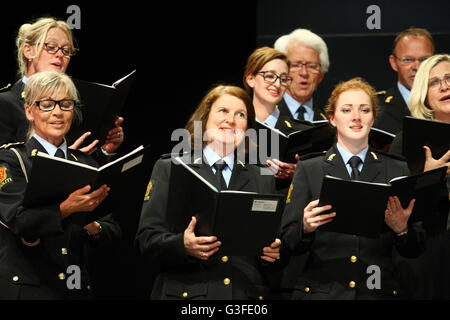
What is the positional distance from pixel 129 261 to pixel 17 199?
7.68ft

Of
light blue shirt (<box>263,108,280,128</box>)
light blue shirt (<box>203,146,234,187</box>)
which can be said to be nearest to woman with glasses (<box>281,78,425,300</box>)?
light blue shirt (<box>203,146,234,187</box>)

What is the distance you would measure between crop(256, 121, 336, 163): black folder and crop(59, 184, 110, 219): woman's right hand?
41.2 inches

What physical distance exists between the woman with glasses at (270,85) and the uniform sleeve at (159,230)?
1137 mm

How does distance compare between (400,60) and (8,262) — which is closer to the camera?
(8,262)

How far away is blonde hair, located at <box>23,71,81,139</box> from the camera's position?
13.9 ft

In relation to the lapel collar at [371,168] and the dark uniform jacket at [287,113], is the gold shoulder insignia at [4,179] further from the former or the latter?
the dark uniform jacket at [287,113]

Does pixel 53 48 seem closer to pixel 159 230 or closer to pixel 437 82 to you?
pixel 159 230

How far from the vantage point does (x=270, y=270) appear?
4.34 meters

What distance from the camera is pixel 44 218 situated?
3900 millimetres

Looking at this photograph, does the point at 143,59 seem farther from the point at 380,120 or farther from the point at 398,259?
the point at 398,259

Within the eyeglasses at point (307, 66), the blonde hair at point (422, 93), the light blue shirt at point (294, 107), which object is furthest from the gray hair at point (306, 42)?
the blonde hair at point (422, 93)

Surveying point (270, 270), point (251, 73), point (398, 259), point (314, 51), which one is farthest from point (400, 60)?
point (270, 270)

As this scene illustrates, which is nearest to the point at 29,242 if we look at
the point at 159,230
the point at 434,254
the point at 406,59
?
the point at 159,230

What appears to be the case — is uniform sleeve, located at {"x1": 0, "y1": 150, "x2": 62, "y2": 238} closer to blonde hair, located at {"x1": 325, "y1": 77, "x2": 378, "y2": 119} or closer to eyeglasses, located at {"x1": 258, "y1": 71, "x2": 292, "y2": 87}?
blonde hair, located at {"x1": 325, "y1": 77, "x2": 378, "y2": 119}
